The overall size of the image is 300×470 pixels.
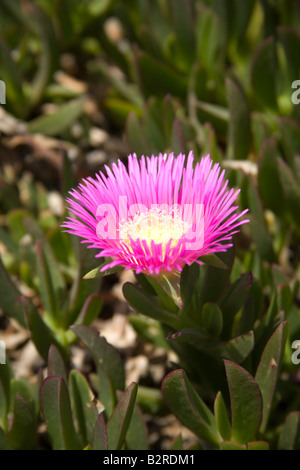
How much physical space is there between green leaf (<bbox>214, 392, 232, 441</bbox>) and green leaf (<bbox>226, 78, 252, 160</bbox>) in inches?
24.9

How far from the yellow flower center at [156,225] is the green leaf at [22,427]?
34cm

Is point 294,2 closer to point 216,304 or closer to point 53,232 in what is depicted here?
point 53,232

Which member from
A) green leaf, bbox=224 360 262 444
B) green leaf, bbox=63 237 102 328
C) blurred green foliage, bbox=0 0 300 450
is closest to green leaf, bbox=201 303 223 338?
blurred green foliage, bbox=0 0 300 450

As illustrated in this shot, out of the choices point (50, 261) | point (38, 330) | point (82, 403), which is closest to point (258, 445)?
point (82, 403)

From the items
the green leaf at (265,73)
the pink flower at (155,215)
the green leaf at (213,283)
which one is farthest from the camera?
the green leaf at (265,73)

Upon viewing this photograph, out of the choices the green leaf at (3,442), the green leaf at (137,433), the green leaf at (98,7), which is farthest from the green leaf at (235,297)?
the green leaf at (98,7)

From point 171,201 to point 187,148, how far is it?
1.25 feet

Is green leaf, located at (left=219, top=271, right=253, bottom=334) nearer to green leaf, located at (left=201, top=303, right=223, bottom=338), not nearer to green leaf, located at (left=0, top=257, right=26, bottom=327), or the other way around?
green leaf, located at (left=201, top=303, right=223, bottom=338)

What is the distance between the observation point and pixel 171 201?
92 centimetres

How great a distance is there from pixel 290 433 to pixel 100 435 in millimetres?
318

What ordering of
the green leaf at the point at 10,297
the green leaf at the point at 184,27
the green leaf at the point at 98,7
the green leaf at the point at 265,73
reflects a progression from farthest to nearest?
the green leaf at the point at 98,7 → the green leaf at the point at 184,27 → the green leaf at the point at 265,73 → the green leaf at the point at 10,297

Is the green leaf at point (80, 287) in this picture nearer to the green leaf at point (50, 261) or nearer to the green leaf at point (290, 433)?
the green leaf at point (50, 261)

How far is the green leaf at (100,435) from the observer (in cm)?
92
